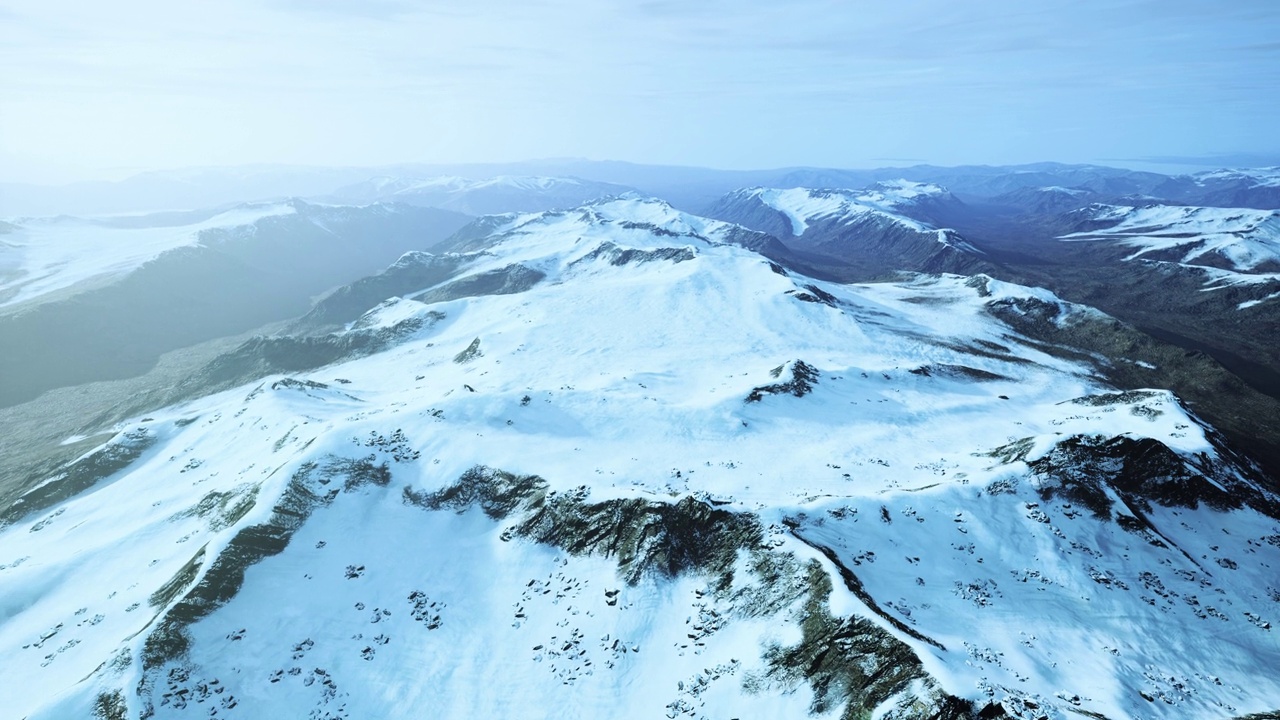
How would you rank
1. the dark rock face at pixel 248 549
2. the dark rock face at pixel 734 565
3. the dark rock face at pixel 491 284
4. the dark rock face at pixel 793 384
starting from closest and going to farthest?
the dark rock face at pixel 734 565 → the dark rock face at pixel 248 549 → the dark rock face at pixel 793 384 → the dark rock face at pixel 491 284

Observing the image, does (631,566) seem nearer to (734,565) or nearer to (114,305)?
(734,565)

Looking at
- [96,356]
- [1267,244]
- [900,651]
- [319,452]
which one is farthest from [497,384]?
[1267,244]

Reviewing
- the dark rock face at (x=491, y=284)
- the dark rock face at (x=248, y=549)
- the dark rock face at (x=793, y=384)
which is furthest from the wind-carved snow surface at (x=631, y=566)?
the dark rock face at (x=491, y=284)

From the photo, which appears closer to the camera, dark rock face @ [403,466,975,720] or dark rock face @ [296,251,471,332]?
dark rock face @ [403,466,975,720]

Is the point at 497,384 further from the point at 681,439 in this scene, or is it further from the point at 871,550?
Answer: the point at 871,550

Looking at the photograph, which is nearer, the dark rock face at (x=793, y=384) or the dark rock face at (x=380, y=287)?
the dark rock face at (x=793, y=384)

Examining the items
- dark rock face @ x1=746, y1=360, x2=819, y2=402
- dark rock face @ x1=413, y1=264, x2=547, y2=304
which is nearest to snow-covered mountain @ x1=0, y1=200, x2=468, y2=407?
dark rock face @ x1=413, y1=264, x2=547, y2=304

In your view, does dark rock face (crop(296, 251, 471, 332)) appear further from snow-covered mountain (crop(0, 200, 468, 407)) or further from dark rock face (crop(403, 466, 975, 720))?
dark rock face (crop(403, 466, 975, 720))

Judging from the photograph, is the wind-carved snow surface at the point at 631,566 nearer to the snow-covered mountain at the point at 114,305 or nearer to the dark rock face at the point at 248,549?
the dark rock face at the point at 248,549

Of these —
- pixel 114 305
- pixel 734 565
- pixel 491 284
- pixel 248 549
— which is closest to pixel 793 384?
pixel 734 565
